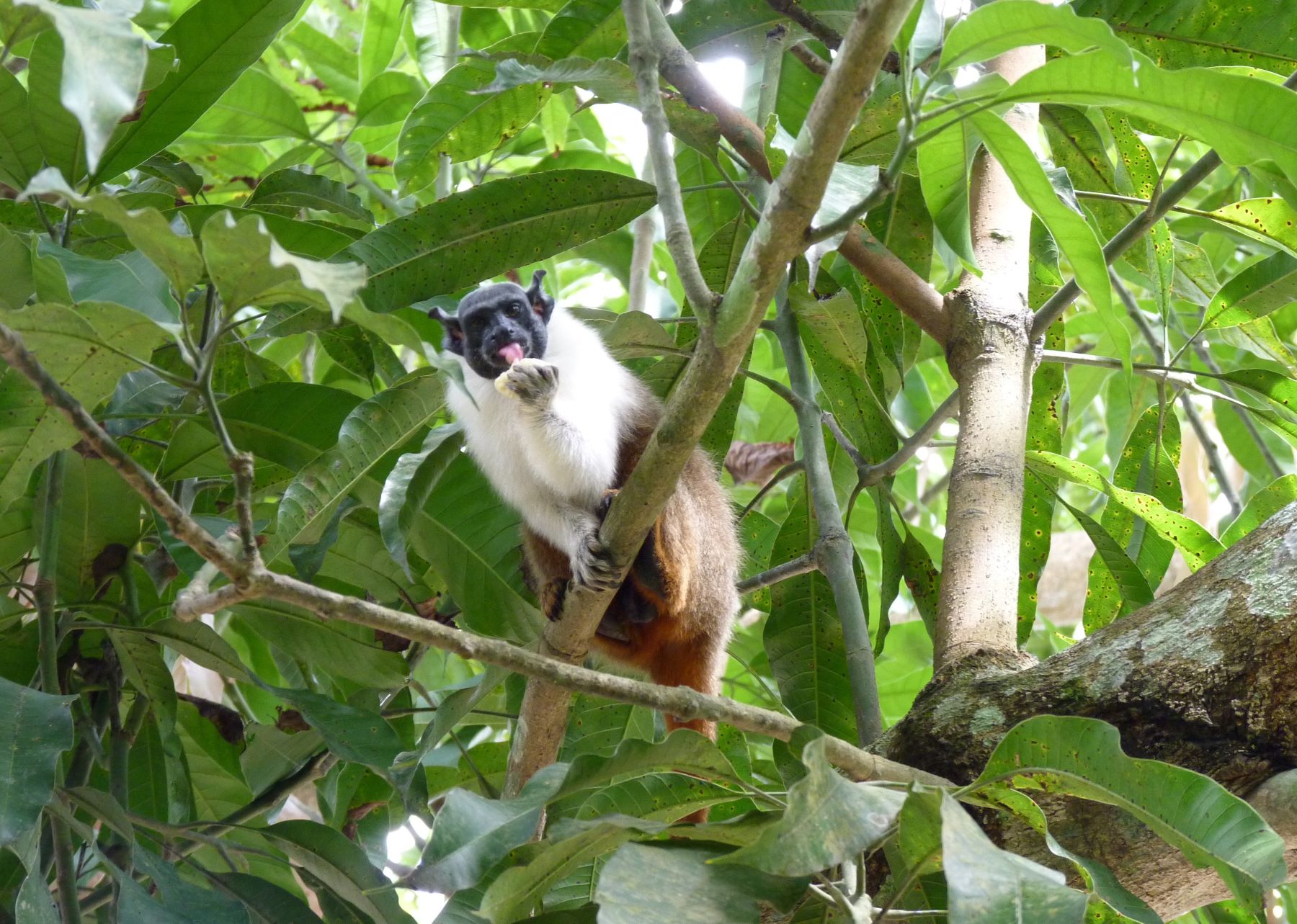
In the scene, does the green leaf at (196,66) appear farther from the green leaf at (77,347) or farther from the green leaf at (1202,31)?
the green leaf at (1202,31)

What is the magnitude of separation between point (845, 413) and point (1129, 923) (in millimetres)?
1324

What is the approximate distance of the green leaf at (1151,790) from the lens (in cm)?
138

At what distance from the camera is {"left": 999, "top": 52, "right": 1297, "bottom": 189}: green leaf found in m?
1.54

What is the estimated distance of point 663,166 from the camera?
67.5 inches

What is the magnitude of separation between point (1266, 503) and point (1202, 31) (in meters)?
1.00

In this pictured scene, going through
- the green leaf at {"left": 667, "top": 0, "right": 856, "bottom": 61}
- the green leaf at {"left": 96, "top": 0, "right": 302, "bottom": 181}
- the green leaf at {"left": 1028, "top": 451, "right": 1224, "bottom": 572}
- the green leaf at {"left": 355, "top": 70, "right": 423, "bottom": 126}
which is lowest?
the green leaf at {"left": 1028, "top": 451, "right": 1224, "bottom": 572}

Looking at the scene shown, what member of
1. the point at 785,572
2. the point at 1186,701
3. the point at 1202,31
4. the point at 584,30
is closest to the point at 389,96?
the point at 584,30

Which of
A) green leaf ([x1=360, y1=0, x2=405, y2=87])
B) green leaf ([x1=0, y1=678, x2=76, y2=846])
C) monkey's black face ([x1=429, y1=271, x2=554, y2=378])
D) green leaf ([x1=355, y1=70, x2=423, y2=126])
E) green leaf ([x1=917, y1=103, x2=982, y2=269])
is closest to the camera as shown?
green leaf ([x1=0, y1=678, x2=76, y2=846])

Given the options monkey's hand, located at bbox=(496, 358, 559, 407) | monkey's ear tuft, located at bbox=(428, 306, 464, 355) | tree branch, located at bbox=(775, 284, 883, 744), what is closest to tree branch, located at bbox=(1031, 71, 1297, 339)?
tree branch, located at bbox=(775, 284, 883, 744)

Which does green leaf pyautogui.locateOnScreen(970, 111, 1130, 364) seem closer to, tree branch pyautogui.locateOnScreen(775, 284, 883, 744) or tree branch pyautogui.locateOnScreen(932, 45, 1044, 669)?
tree branch pyautogui.locateOnScreen(932, 45, 1044, 669)

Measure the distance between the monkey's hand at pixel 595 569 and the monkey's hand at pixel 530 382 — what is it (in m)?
0.36

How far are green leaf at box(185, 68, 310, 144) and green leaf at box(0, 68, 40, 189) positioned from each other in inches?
47.2

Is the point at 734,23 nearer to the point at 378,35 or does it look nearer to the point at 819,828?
the point at 378,35

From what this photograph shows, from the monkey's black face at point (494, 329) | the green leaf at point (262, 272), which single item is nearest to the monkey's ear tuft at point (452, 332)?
the monkey's black face at point (494, 329)
